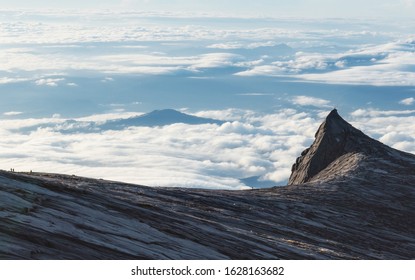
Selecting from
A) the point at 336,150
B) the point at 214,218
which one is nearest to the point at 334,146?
the point at 336,150

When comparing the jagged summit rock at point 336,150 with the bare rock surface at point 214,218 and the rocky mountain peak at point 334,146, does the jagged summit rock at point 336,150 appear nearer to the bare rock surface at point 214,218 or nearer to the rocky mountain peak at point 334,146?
the rocky mountain peak at point 334,146

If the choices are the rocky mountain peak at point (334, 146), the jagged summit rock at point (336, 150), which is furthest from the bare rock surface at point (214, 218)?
the rocky mountain peak at point (334, 146)

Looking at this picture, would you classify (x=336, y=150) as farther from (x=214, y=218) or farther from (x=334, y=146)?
(x=214, y=218)

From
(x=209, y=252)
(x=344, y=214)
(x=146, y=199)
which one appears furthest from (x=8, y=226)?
(x=344, y=214)

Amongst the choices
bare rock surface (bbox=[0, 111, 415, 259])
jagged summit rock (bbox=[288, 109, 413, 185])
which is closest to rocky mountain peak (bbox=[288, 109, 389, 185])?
jagged summit rock (bbox=[288, 109, 413, 185])

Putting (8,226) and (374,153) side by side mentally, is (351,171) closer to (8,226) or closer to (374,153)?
(374,153)

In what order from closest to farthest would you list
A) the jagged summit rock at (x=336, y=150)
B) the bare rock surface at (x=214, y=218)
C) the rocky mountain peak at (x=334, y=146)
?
the bare rock surface at (x=214, y=218) → the jagged summit rock at (x=336, y=150) → the rocky mountain peak at (x=334, y=146)
